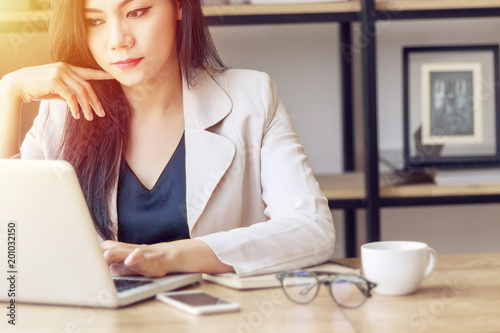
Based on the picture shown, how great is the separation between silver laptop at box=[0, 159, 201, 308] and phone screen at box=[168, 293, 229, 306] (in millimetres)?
50

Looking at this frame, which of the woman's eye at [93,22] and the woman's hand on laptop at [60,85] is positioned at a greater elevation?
the woman's eye at [93,22]

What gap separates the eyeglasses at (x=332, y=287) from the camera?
36.0 inches

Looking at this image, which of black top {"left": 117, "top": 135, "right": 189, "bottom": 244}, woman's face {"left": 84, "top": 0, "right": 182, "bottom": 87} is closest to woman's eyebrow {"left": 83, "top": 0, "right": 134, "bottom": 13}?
woman's face {"left": 84, "top": 0, "right": 182, "bottom": 87}

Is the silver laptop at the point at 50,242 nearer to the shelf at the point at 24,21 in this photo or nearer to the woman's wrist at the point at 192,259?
the woman's wrist at the point at 192,259

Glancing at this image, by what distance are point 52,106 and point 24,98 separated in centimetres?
9

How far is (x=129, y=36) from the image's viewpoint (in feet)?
4.71

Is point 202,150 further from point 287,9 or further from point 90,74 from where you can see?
point 287,9

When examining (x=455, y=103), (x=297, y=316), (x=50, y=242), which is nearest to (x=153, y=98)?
(x=50, y=242)

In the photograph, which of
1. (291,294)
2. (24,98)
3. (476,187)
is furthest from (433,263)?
(476,187)

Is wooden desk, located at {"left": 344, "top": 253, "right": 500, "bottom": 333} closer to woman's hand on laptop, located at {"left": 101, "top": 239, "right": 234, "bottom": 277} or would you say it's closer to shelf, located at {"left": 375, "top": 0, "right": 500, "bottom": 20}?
woman's hand on laptop, located at {"left": 101, "top": 239, "right": 234, "bottom": 277}

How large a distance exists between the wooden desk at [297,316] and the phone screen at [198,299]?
0.02 m

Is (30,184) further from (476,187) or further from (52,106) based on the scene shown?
(476,187)

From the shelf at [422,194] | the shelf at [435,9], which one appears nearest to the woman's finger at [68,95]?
the shelf at [422,194]

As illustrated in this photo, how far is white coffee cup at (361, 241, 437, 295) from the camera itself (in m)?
0.93
